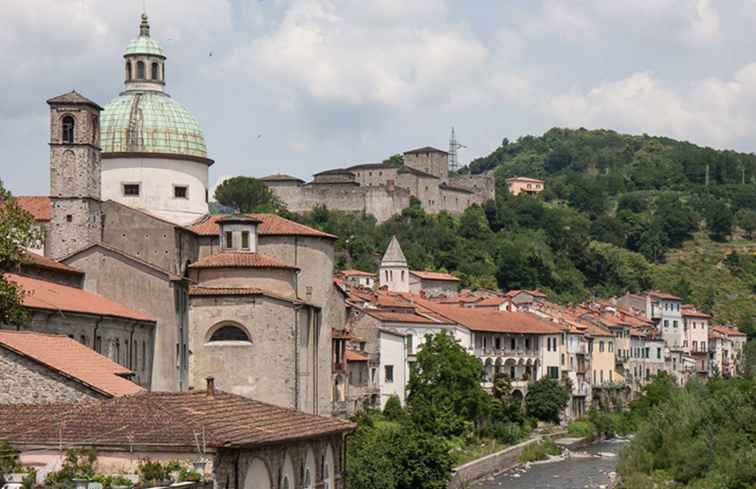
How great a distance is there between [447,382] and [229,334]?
2678 centimetres

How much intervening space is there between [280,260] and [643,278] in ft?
335

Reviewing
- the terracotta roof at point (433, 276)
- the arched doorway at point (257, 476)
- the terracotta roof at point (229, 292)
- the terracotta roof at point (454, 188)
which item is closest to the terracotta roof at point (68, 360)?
the arched doorway at point (257, 476)

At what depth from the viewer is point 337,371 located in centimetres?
5775

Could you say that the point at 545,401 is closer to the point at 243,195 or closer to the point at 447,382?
the point at 447,382

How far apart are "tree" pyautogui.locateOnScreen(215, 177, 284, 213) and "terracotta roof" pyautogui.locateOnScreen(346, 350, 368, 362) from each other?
2193 inches

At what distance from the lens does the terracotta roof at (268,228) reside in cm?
5091

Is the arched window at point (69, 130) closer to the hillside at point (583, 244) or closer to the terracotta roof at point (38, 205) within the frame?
the terracotta roof at point (38, 205)

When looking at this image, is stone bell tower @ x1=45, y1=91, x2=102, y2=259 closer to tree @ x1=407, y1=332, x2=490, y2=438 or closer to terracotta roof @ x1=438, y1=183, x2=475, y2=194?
tree @ x1=407, y1=332, x2=490, y2=438

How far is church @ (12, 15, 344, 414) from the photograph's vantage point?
45.3 metres

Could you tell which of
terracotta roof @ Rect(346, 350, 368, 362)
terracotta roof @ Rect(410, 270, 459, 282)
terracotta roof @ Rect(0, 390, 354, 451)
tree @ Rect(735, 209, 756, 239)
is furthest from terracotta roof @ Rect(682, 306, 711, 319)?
terracotta roof @ Rect(0, 390, 354, 451)

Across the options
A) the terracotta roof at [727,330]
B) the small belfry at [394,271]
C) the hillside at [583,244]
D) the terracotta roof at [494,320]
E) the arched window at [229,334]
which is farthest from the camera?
the hillside at [583,244]

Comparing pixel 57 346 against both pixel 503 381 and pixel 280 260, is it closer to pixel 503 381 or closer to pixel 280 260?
pixel 280 260

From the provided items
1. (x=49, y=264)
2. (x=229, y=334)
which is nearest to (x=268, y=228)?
(x=229, y=334)

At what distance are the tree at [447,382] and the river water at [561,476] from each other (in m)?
4.10
